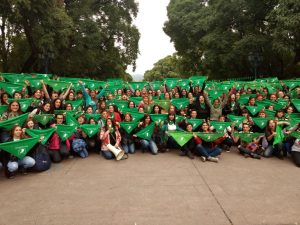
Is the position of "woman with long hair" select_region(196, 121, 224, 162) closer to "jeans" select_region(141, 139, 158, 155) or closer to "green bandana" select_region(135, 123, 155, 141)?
"jeans" select_region(141, 139, 158, 155)

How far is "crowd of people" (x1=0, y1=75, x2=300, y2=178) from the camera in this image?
712 cm

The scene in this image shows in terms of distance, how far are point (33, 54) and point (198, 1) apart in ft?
54.8

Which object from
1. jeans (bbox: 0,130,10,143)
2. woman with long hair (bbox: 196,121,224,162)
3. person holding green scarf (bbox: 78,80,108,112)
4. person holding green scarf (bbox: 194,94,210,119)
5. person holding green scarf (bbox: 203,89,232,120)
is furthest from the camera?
person holding green scarf (bbox: 78,80,108,112)

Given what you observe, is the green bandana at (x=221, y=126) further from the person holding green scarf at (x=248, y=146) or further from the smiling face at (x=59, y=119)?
the smiling face at (x=59, y=119)

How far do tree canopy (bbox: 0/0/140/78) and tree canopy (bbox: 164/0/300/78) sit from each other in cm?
→ 531

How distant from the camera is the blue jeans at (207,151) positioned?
778 centimetres

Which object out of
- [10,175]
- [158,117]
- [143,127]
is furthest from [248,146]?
[10,175]

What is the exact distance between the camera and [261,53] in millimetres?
21422

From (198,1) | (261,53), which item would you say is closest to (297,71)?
(261,53)

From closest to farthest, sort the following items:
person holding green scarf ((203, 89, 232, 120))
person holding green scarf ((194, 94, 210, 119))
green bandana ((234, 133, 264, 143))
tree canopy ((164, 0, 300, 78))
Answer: green bandana ((234, 133, 264, 143))
person holding green scarf ((203, 89, 232, 120))
person holding green scarf ((194, 94, 210, 119))
tree canopy ((164, 0, 300, 78))

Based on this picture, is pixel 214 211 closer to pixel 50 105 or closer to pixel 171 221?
pixel 171 221

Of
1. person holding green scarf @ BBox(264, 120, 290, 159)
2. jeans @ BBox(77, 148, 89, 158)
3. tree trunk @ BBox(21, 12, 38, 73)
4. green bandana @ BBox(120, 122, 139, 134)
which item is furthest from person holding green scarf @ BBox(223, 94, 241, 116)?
tree trunk @ BBox(21, 12, 38, 73)

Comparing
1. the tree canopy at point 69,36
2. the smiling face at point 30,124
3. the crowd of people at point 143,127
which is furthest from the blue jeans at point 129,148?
the tree canopy at point 69,36

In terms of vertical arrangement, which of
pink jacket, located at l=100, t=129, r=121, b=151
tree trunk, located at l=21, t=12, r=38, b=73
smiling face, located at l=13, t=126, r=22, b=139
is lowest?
pink jacket, located at l=100, t=129, r=121, b=151
